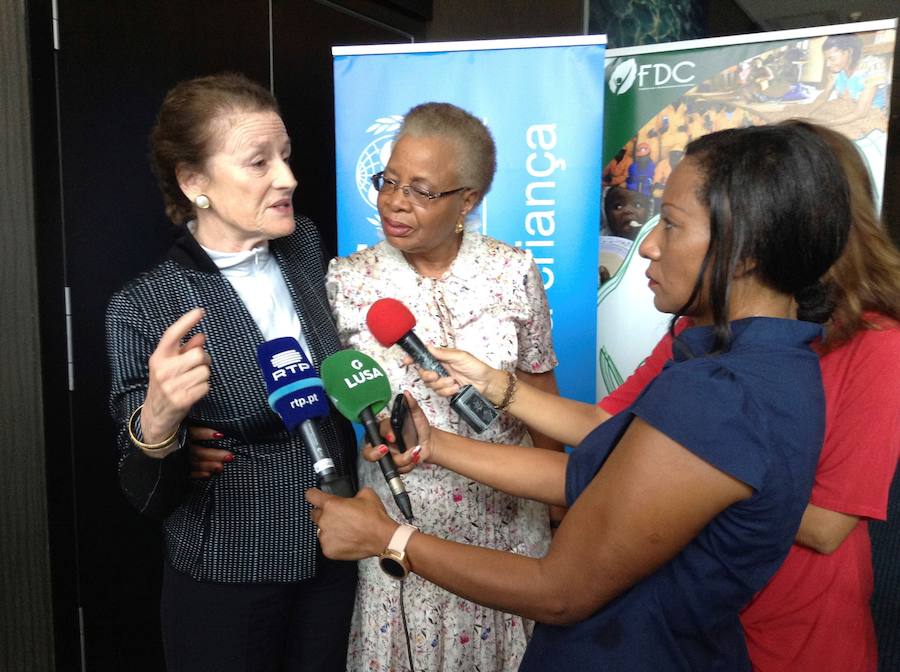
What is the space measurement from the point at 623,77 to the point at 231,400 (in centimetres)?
239

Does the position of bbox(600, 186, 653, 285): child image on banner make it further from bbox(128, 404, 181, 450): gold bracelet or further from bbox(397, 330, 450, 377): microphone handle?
bbox(128, 404, 181, 450): gold bracelet

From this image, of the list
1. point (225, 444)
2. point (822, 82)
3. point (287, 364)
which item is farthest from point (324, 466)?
point (822, 82)

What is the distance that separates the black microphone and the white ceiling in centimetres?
433

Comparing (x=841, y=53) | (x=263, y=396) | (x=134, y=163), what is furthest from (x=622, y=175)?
(x=263, y=396)

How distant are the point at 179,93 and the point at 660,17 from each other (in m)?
3.07

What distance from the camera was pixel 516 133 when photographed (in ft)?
9.15

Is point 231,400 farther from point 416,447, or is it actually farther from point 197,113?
point 197,113

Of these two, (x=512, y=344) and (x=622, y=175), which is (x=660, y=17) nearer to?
(x=622, y=175)

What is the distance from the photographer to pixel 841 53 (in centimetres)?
276

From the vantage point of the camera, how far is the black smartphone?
1.39 metres

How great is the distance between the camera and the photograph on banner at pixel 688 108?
2760mm

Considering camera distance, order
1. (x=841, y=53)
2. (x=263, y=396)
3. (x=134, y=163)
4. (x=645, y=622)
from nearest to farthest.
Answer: (x=645, y=622), (x=263, y=396), (x=134, y=163), (x=841, y=53)

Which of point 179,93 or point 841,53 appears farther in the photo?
point 841,53

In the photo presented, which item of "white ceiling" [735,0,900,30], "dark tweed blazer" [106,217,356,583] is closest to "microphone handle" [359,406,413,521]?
"dark tweed blazer" [106,217,356,583]
